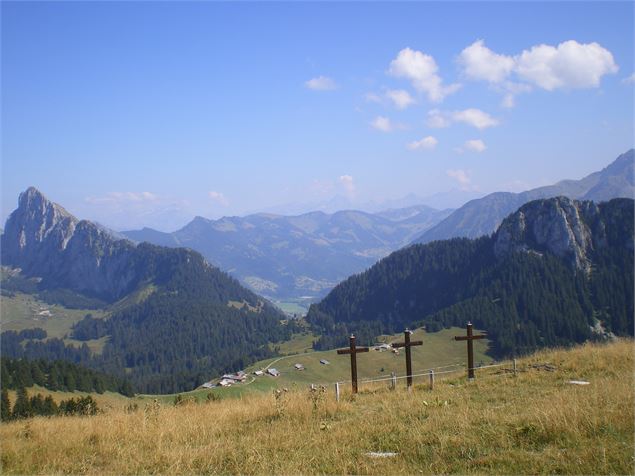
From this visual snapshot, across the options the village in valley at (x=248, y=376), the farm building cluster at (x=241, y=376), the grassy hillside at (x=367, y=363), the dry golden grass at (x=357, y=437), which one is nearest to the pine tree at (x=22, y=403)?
the village in valley at (x=248, y=376)

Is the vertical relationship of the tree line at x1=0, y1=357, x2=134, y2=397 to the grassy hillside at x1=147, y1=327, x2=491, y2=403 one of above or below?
above

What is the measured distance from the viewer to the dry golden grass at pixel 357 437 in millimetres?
9203

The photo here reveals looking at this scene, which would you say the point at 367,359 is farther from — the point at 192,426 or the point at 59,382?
the point at 192,426

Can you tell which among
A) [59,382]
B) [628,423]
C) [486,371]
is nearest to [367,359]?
[59,382]

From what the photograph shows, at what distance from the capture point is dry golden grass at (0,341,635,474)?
362 inches

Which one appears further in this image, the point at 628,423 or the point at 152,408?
the point at 152,408

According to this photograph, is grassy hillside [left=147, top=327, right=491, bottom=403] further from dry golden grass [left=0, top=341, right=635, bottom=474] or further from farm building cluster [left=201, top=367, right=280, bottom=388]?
dry golden grass [left=0, top=341, right=635, bottom=474]

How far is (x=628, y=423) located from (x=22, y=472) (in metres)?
12.8

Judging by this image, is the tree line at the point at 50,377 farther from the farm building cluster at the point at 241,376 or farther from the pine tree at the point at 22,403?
the farm building cluster at the point at 241,376

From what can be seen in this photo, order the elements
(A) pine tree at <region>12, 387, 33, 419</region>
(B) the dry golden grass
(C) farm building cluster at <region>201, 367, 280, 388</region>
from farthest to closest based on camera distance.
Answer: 1. (C) farm building cluster at <region>201, 367, 280, 388</region>
2. (A) pine tree at <region>12, 387, 33, 419</region>
3. (B) the dry golden grass

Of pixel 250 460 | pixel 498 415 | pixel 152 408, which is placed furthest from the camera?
pixel 152 408

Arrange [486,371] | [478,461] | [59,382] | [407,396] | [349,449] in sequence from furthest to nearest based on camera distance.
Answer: [59,382] < [486,371] < [407,396] < [349,449] < [478,461]

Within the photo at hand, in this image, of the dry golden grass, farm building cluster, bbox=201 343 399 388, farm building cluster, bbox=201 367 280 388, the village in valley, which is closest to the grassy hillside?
the village in valley

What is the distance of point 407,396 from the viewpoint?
16.6 metres
